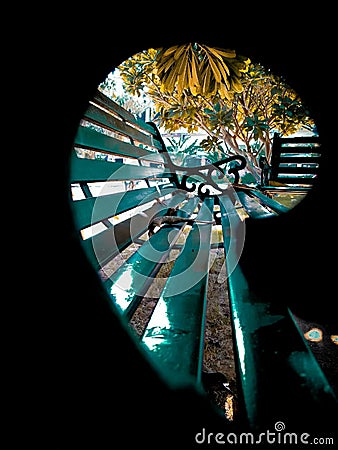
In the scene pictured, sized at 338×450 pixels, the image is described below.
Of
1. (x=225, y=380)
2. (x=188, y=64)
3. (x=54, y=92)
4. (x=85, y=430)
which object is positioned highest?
(x=188, y=64)

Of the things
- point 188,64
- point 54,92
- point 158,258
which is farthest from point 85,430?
point 188,64

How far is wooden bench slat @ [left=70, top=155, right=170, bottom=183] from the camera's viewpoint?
990 millimetres

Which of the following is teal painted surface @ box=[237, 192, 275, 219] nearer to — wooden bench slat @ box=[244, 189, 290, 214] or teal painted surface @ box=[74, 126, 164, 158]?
wooden bench slat @ box=[244, 189, 290, 214]

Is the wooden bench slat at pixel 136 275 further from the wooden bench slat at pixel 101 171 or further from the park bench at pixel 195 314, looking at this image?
the wooden bench slat at pixel 101 171

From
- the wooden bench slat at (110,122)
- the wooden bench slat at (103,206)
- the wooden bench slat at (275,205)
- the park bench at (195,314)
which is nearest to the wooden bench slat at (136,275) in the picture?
the park bench at (195,314)

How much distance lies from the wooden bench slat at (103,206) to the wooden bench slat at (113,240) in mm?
50

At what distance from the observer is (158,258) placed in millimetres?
891

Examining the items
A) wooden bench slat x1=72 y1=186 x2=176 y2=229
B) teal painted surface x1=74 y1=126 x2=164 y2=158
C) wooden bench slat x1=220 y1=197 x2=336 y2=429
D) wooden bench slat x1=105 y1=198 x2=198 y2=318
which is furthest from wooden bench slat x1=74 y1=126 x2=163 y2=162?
wooden bench slat x1=220 y1=197 x2=336 y2=429

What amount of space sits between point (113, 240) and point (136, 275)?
0.24m

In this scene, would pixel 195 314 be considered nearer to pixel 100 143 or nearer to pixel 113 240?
pixel 113 240

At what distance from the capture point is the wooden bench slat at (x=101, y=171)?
0.99m

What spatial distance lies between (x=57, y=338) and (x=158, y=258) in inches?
20.6

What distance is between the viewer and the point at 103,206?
1097 mm

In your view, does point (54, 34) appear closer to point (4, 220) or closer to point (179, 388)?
point (4, 220)
